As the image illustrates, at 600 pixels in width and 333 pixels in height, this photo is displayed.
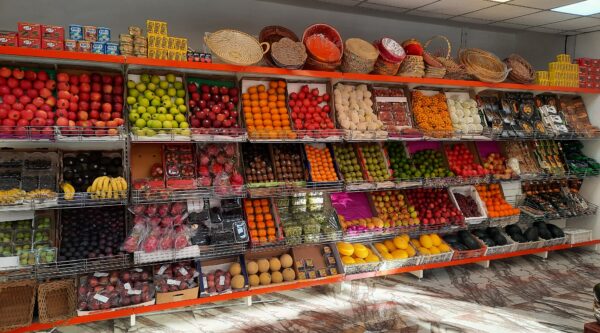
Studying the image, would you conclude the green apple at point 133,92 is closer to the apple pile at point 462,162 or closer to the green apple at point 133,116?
the green apple at point 133,116

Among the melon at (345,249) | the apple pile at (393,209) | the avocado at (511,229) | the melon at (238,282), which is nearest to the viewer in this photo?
the melon at (238,282)

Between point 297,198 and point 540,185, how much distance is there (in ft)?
13.0

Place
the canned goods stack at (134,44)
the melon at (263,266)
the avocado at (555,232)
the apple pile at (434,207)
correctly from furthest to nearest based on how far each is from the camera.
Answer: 1. the avocado at (555,232)
2. the apple pile at (434,207)
3. the melon at (263,266)
4. the canned goods stack at (134,44)

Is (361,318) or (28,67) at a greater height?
(28,67)

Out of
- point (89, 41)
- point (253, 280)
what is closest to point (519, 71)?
point (253, 280)

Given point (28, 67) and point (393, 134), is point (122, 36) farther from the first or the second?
point (393, 134)

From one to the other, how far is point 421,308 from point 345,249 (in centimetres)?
95

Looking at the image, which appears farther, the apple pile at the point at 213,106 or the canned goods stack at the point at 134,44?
the apple pile at the point at 213,106

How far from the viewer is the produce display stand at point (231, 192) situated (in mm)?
3322

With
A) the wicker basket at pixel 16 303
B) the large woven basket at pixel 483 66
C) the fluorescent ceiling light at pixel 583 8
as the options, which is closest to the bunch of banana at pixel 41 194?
the wicker basket at pixel 16 303

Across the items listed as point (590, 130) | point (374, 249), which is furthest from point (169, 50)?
point (590, 130)

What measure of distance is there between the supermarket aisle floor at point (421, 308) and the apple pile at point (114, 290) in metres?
0.28

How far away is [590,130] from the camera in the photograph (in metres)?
5.94

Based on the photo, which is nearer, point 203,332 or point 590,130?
point 203,332
